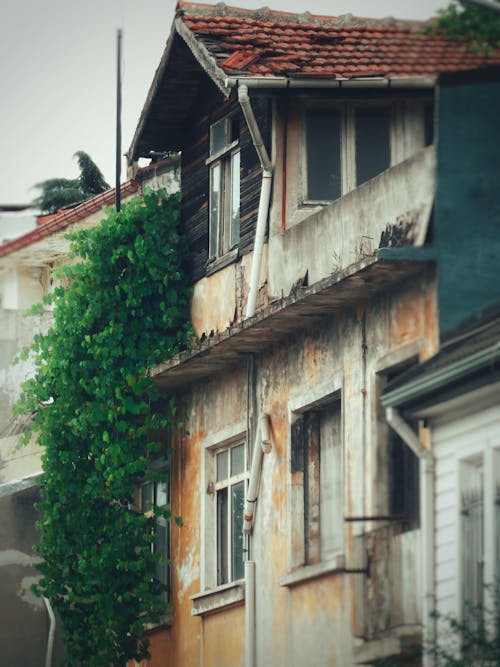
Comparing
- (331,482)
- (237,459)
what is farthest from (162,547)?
(331,482)

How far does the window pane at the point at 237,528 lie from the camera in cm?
2495

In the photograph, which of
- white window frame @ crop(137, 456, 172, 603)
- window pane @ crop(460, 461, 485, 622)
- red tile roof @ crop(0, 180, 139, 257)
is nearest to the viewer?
window pane @ crop(460, 461, 485, 622)

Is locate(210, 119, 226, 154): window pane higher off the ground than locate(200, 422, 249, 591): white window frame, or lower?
higher

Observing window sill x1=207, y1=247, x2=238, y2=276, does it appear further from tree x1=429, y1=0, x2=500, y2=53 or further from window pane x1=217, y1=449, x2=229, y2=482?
tree x1=429, y1=0, x2=500, y2=53

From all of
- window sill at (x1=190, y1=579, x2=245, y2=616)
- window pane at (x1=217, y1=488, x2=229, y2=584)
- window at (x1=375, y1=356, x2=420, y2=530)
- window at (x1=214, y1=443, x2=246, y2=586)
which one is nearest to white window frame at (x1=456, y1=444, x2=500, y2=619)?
window at (x1=375, y1=356, x2=420, y2=530)

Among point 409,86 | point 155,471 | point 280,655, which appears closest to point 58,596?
point 155,471

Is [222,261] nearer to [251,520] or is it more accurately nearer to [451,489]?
[251,520]

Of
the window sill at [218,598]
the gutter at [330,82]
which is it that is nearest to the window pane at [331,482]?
the window sill at [218,598]

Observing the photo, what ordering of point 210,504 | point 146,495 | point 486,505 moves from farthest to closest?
point 146,495, point 210,504, point 486,505

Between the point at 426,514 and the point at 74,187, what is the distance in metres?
37.1

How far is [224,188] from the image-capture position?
2614cm

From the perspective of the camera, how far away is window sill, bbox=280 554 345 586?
70.1ft

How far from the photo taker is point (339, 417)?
2259cm

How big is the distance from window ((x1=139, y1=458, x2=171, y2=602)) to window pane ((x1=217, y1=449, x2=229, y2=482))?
3.30 ft
